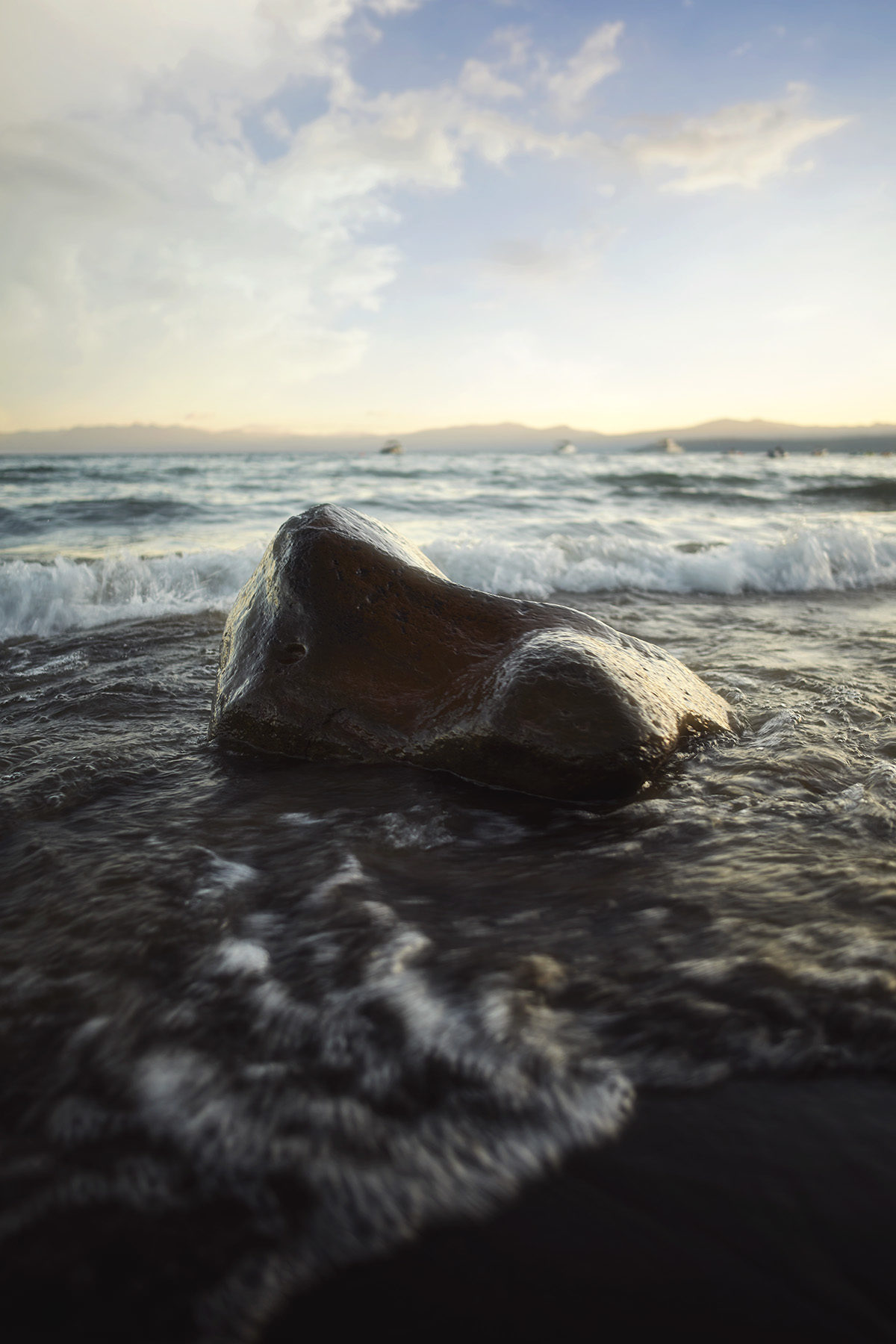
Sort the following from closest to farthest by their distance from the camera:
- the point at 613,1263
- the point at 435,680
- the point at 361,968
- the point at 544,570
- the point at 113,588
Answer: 1. the point at 613,1263
2. the point at 361,968
3. the point at 435,680
4. the point at 113,588
5. the point at 544,570

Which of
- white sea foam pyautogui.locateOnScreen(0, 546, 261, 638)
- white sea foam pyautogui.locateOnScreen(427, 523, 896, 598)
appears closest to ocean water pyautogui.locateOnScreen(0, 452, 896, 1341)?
white sea foam pyautogui.locateOnScreen(0, 546, 261, 638)

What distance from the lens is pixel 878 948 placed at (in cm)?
172

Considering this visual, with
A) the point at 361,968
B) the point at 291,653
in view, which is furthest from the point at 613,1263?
the point at 291,653

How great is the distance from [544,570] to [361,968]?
605 cm

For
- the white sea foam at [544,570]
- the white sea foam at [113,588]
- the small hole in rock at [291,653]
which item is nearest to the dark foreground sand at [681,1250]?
the small hole in rock at [291,653]

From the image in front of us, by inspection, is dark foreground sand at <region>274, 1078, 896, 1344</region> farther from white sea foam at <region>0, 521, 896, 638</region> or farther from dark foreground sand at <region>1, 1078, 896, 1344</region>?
white sea foam at <region>0, 521, 896, 638</region>

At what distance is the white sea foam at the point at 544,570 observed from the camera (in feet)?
20.0

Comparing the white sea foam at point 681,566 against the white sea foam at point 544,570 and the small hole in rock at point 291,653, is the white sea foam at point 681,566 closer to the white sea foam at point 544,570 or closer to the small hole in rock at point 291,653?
the white sea foam at point 544,570

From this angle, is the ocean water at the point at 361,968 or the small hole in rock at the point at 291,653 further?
the small hole in rock at the point at 291,653

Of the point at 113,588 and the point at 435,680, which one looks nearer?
the point at 435,680

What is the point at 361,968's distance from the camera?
170 centimetres

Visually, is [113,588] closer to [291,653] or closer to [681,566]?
[291,653]

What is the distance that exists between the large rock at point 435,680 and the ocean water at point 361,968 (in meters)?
0.13

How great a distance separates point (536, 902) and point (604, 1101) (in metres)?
0.63
